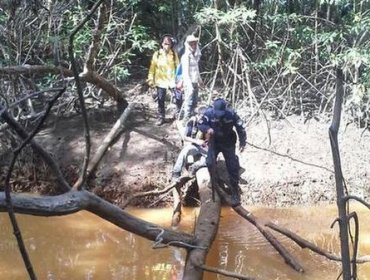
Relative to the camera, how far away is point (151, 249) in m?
7.33

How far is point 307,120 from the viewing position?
1067cm

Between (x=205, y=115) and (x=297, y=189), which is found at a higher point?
(x=205, y=115)

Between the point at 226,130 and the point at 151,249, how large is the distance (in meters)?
1.96

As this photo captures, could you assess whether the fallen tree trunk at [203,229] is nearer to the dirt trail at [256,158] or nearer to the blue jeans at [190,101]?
the dirt trail at [256,158]

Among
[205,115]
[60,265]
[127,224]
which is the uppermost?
[205,115]

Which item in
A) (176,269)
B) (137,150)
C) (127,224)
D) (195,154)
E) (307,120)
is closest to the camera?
(127,224)

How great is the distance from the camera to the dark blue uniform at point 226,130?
24.9 feet

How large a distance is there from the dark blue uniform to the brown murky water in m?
1.06

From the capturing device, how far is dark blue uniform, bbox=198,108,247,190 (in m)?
7.58

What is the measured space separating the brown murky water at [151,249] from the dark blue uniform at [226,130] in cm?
106

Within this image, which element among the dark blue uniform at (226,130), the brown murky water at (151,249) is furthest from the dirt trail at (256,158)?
the dark blue uniform at (226,130)

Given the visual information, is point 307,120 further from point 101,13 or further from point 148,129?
point 101,13

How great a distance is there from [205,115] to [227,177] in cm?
167

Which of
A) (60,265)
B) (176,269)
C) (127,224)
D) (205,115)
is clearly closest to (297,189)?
(205,115)
